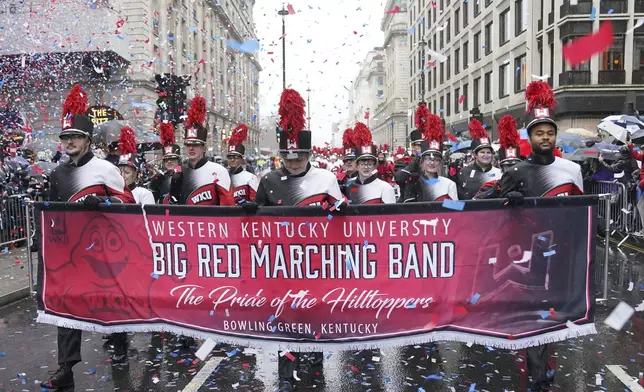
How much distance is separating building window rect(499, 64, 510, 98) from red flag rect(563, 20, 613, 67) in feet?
23.2

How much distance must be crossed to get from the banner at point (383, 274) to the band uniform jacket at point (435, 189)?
2313 millimetres

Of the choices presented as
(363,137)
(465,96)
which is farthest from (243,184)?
(465,96)

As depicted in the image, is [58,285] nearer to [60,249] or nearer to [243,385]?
[60,249]

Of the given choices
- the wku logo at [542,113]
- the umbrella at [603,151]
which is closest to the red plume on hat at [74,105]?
the wku logo at [542,113]

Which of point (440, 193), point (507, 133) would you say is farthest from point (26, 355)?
point (507, 133)

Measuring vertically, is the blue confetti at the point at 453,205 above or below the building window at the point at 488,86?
below

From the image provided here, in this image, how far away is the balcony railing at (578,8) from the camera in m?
26.1

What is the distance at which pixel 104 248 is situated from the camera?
4.50 m

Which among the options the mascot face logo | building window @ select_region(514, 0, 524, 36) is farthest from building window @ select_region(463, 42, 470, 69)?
the mascot face logo

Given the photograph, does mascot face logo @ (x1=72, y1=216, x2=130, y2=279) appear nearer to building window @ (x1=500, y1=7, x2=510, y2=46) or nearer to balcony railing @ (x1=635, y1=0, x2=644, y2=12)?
balcony railing @ (x1=635, y1=0, x2=644, y2=12)

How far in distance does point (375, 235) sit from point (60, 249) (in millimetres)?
2745

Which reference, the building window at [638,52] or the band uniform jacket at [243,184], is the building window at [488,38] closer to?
the building window at [638,52]

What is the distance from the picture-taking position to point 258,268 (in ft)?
13.7

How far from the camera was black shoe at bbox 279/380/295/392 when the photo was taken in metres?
4.16
